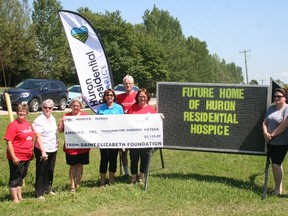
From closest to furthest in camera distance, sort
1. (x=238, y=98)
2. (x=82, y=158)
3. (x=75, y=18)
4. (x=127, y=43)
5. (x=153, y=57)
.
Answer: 1. (x=82, y=158)
2. (x=238, y=98)
3. (x=75, y=18)
4. (x=127, y=43)
5. (x=153, y=57)

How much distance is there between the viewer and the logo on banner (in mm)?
8961

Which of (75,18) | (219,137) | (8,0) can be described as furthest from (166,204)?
(8,0)

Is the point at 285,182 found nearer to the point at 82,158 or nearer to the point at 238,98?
the point at 238,98

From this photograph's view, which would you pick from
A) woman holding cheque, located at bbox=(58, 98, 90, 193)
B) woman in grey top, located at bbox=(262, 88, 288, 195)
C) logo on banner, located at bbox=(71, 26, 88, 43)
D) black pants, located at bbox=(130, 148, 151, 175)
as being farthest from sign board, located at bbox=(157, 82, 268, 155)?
logo on banner, located at bbox=(71, 26, 88, 43)

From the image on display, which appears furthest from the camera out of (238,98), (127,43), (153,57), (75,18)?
(153,57)

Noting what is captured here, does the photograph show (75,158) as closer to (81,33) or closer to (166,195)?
(166,195)

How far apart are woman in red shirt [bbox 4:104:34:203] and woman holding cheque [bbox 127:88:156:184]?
76.2 inches

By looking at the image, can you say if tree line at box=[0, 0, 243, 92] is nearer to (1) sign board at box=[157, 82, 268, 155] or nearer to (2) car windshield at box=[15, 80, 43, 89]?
(2) car windshield at box=[15, 80, 43, 89]

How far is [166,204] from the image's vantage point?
6398 millimetres

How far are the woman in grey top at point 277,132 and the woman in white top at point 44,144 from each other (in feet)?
11.8

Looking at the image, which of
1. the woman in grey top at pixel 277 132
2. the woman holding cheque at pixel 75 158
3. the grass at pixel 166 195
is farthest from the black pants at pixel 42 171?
the woman in grey top at pixel 277 132

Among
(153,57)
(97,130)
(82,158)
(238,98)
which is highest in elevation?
(153,57)

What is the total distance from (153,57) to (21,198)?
205ft

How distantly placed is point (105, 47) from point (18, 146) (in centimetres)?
2202
